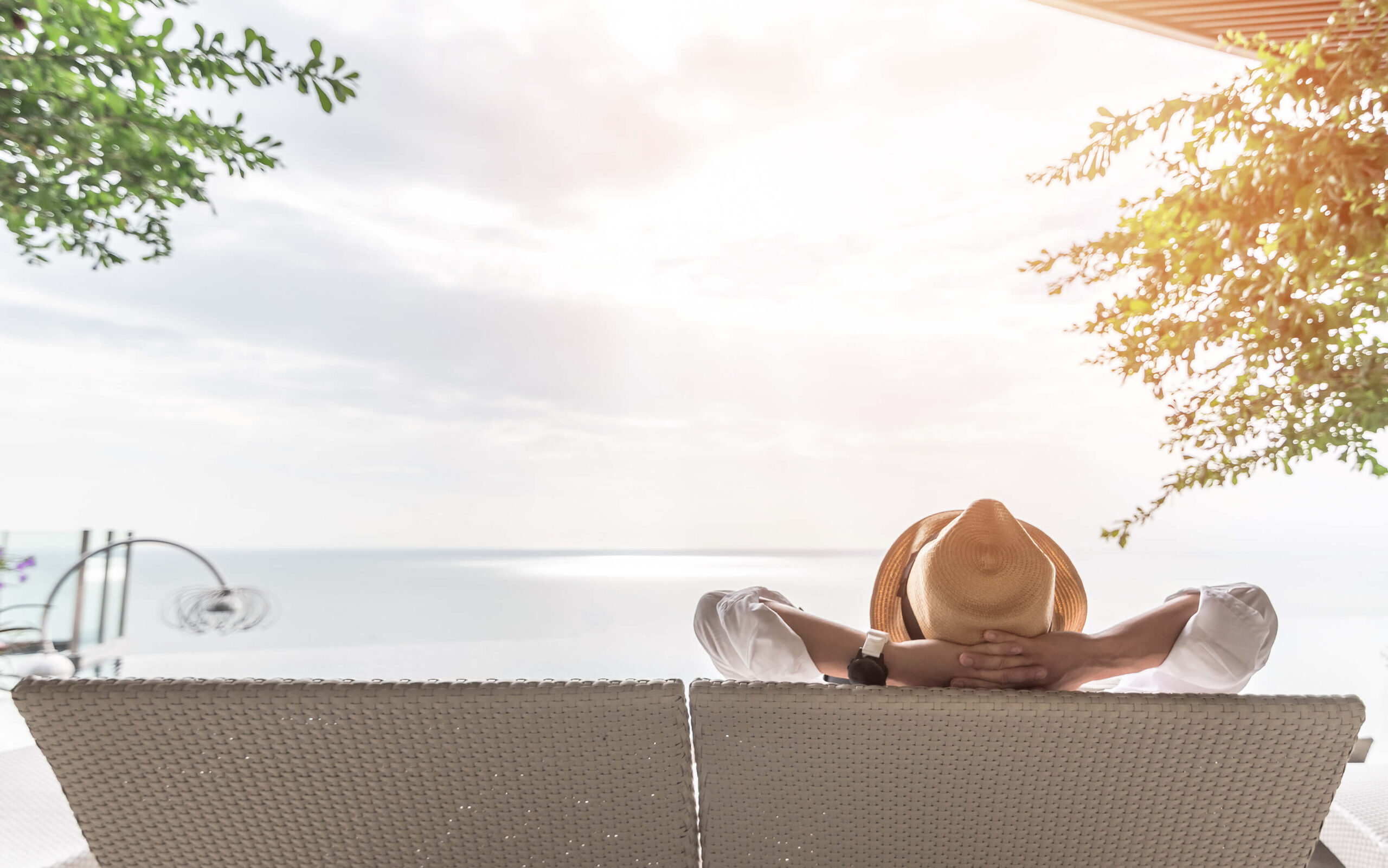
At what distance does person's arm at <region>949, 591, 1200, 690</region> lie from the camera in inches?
29.4

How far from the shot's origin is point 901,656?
0.77 meters

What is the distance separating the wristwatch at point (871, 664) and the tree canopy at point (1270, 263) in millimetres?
990

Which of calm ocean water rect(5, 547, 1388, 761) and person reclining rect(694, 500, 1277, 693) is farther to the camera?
calm ocean water rect(5, 547, 1388, 761)

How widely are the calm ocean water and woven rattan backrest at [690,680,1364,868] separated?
4.90 feet

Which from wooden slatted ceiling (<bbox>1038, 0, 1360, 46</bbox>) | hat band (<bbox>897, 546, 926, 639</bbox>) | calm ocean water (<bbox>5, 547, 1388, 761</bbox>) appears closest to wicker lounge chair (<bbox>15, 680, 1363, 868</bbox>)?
hat band (<bbox>897, 546, 926, 639</bbox>)

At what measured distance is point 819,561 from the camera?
14.9 m

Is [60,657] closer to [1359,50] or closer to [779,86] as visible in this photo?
[1359,50]

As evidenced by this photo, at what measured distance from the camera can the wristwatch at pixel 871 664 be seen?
2.42ft

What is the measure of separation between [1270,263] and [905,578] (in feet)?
2.91

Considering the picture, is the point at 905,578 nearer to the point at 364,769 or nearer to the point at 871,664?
the point at 871,664

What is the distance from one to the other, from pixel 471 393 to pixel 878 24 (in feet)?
33.5

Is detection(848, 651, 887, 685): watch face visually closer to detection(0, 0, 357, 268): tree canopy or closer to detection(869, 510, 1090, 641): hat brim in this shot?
detection(869, 510, 1090, 641): hat brim

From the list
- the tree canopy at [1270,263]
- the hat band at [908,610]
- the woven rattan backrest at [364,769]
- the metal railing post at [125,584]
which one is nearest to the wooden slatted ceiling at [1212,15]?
the tree canopy at [1270,263]

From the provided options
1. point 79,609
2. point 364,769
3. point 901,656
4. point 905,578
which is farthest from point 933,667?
point 79,609
